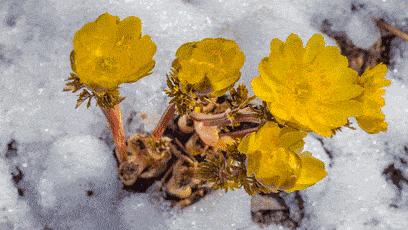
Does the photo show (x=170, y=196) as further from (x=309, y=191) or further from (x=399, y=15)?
(x=399, y=15)

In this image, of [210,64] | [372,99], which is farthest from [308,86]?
[210,64]

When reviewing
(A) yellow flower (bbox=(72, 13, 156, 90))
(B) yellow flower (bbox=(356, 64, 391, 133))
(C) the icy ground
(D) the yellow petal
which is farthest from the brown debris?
(A) yellow flower (bbox=(72, 13, 156, 90))

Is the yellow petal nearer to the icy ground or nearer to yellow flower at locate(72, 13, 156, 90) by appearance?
yellow flower at locate(72, 13, 156, 90)

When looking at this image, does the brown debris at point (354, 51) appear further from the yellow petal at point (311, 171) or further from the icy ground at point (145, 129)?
the yellow petal at point (311, 171)

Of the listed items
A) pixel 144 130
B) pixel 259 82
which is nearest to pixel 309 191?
pixel 144 130

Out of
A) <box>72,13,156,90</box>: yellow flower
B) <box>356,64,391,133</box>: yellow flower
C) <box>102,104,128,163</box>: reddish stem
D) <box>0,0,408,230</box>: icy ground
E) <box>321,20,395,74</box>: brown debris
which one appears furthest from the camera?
<box>321,20,395,74</box>: brown debris

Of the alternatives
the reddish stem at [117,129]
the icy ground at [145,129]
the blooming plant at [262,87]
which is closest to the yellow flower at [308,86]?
the blooming plant at [262,87]
